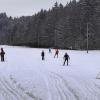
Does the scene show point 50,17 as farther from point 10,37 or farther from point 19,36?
point 10,37

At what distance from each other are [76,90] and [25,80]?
17.1ft

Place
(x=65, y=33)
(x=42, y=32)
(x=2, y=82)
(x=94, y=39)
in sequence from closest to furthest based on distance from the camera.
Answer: (x=2, y=82)
(x=94, y=39)
(x=65, y=33)
(x=42, y=32)

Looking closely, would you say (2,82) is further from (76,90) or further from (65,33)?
(65,33)

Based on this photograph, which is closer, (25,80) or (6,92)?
(6,92)

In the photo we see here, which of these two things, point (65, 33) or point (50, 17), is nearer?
point (65, 33)

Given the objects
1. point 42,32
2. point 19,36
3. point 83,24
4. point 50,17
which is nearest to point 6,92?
point 83,24

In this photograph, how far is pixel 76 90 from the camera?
65.6ft

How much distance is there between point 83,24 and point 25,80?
296ft


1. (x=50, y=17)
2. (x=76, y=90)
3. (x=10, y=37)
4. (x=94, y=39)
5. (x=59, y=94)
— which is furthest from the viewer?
(x=10, y=37)

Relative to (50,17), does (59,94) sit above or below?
below

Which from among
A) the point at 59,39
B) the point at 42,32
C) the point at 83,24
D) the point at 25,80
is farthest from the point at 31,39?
the point at 25,80

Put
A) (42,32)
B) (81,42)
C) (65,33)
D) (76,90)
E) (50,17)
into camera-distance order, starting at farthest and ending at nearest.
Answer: (50,17) → (42,32) → (65,33) → (81,42) → (76,90)

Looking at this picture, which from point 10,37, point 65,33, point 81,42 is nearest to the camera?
point 81,42

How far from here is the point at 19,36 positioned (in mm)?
176750
